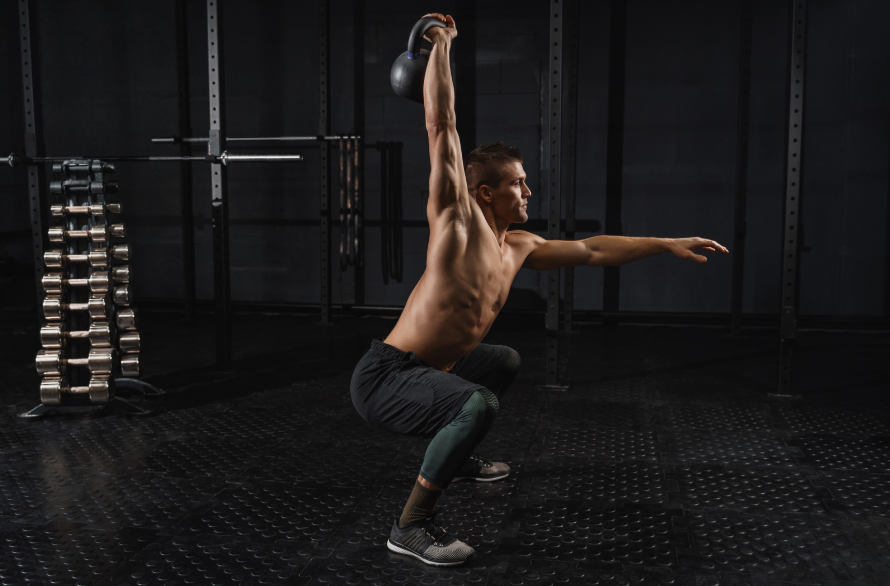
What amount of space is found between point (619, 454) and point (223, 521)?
4.98ft

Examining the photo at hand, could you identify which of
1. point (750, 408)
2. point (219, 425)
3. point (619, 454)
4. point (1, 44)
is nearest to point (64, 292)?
point (219, 425)

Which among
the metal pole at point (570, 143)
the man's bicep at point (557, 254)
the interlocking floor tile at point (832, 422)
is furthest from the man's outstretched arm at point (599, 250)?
the metal pole at point (570, 143)

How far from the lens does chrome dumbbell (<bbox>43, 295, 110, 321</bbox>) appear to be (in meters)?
3.37

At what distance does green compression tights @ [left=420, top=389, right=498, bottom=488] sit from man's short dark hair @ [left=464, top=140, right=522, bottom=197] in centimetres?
64

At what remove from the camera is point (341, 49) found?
6.29m

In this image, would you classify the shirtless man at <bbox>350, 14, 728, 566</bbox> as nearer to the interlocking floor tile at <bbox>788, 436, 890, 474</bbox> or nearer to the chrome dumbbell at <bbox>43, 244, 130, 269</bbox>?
the interlocking floor tile at <bbox>788, 436, 890, 474</bbox>

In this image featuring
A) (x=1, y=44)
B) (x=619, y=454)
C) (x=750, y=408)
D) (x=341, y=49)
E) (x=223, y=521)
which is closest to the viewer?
(x=223, y=521)

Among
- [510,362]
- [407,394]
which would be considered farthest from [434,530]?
[510,362]

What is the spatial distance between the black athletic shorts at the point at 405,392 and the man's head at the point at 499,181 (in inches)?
20.6

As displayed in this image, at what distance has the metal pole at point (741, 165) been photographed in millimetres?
5344

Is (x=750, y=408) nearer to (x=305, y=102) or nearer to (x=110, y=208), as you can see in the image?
(x=110, y=208)

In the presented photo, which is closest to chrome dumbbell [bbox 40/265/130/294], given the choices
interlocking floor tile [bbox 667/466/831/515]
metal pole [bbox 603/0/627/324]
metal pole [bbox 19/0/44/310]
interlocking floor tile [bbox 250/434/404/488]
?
metal pole [bbox 19/0/44/310]

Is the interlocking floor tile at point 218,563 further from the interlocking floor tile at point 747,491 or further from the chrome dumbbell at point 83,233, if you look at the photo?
the chrome dumbbell at point 83,233

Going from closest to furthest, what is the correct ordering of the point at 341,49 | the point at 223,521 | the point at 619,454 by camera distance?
the point at 223,521, the point at 619,454, the point at 341,49
